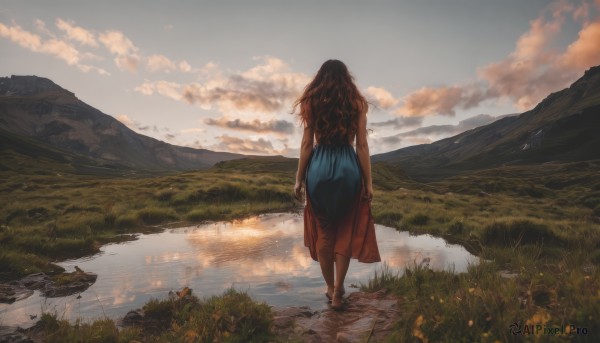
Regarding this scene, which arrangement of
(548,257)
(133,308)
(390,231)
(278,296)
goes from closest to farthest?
1. (133,308)
2. (278,296)
3. (548,257)
4. (390,231)

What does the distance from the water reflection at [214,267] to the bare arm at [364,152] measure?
1826mm

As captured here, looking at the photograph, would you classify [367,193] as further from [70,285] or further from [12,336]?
[70,285]

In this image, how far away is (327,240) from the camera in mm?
5566

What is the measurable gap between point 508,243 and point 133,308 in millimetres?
8936

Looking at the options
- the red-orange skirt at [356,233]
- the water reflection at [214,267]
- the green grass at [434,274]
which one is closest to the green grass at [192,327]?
the green grass at [434,274]

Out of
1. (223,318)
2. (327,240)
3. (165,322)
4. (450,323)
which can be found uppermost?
(327,240)

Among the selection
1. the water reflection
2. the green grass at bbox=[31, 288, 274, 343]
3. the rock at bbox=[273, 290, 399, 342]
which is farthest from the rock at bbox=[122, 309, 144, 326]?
the rock at bbox=[273, 290, 399, 342]

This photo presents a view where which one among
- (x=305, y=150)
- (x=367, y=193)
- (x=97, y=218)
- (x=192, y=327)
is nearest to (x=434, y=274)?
(x=367, y=193)

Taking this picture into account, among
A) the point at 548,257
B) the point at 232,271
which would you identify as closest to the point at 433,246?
the point at 548,257

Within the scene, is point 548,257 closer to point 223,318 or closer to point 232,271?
point 232,271

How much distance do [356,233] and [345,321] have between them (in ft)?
4.06

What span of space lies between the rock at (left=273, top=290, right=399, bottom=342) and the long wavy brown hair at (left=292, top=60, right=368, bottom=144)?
2289mm

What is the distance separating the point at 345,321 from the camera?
480 centimetres

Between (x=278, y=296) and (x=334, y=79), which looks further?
(x=278, y=296)
